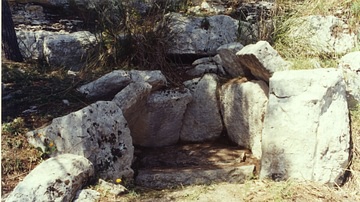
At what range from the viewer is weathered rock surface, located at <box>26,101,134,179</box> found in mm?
3271

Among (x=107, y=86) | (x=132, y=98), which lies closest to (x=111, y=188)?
(x=132, y=98)

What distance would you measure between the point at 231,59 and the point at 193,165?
1311 millimetres

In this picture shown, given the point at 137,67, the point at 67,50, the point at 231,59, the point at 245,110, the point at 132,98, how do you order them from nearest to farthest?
the point at 132,98 < the point at 245,110 < the point at 231,59 < the point at 137,67 < the point at 67,50

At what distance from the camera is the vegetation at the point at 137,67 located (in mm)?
3299

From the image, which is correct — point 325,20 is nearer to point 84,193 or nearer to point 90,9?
point 90,9

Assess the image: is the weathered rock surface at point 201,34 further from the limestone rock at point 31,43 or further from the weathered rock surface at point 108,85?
the limestone rock at point 31,43

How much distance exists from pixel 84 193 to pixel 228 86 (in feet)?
7.00

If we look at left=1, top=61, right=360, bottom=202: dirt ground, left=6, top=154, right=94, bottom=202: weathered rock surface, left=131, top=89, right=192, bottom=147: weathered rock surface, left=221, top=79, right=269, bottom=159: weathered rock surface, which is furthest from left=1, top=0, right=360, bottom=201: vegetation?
left=221, top=79, right=269, bottom=159: weathered rock surface

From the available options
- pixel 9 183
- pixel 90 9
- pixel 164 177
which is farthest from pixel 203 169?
pixel 90 9

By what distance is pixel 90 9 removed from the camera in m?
5.63

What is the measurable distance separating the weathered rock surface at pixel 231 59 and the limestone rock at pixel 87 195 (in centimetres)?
218

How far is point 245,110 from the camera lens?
430 cm

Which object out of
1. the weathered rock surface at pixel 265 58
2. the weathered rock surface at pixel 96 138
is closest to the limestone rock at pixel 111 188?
→ the weathered rock surface at pixel 96 138

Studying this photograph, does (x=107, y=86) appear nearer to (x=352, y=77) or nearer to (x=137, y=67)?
(x=137, y=67)
